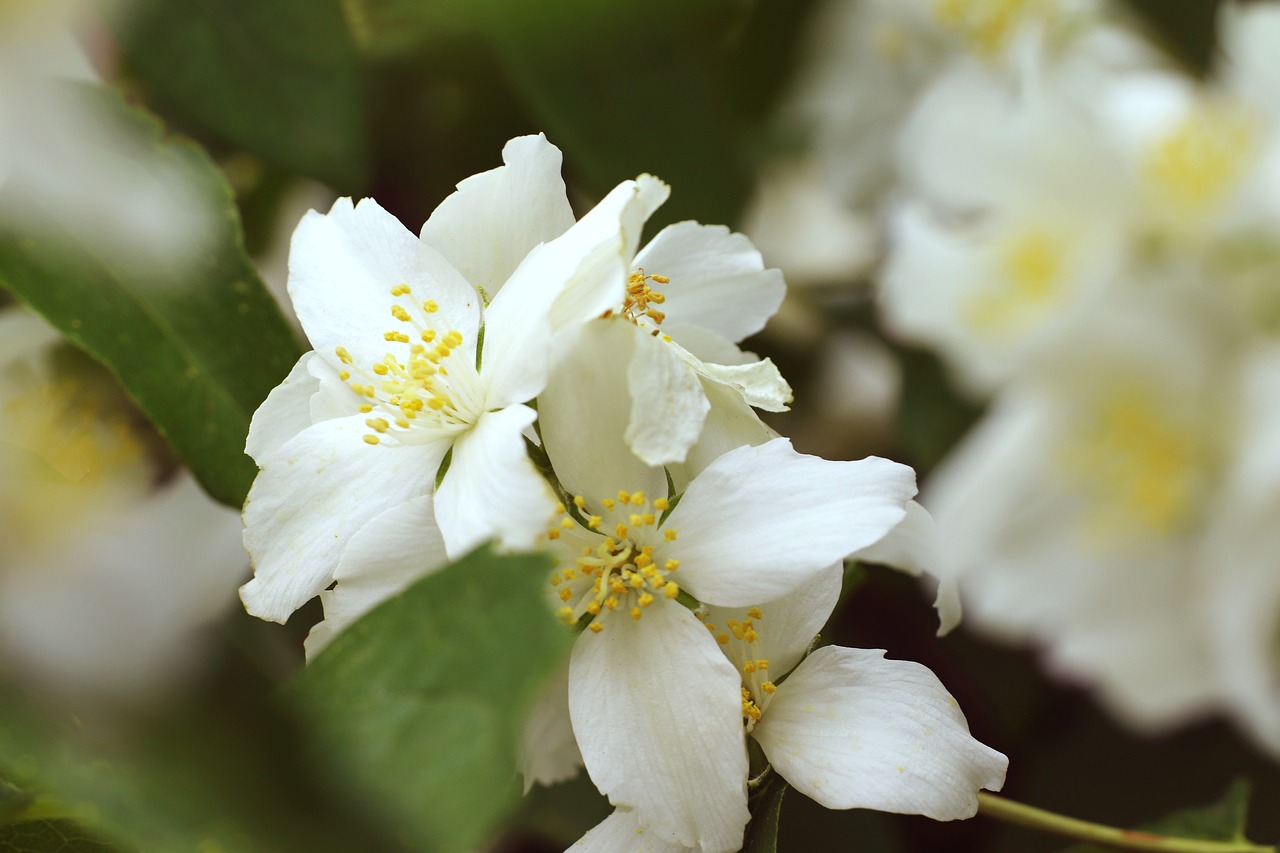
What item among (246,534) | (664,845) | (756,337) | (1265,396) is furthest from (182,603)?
(1265,396)

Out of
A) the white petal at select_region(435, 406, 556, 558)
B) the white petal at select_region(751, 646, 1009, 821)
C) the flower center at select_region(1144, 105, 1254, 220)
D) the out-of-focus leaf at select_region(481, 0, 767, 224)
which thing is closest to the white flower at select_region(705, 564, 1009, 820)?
the white petal at select_region(751, 646, 1009, 821)

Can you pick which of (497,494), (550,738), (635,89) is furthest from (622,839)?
(635,89)

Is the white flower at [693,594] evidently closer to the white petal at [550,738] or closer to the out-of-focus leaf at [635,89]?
the white petal at [550,738]

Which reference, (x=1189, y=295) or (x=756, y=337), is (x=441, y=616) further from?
(x=756, y=337)

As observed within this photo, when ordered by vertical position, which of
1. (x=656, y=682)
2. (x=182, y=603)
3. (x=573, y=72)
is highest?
(x=573, y=72)

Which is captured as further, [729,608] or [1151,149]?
[729,608]

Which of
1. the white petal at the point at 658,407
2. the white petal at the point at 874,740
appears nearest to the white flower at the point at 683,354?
the white petal at the point at 658,407

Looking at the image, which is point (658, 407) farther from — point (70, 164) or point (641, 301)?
point (70, 164)
